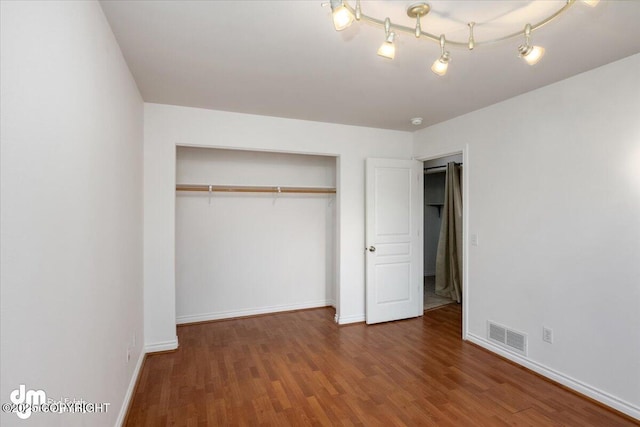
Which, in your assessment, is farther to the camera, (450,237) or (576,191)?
(450,237)

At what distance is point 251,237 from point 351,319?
5.46 ft

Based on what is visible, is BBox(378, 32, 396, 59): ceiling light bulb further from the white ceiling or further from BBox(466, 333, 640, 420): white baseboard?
BBox(466, 333, 640, 420): white baseboard

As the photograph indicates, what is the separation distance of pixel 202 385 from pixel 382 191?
2807 millimetres

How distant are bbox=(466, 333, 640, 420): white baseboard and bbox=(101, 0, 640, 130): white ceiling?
94.7 inches

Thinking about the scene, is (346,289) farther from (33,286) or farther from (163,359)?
(33,286)

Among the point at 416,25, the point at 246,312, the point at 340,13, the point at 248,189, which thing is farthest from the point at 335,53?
the point at 246,312

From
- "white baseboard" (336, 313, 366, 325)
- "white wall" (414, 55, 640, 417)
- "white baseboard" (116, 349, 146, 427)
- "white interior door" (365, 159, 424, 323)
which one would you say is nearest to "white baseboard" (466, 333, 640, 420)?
"white wall" (414, 55, 640, 417)

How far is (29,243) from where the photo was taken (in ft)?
3.16

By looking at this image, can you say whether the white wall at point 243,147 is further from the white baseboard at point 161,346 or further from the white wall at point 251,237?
the white wall at point 251,237

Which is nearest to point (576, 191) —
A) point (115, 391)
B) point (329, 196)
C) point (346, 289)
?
point (346, 289)

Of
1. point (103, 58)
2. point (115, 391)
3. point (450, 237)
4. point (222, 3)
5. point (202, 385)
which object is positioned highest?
point (222, 3)

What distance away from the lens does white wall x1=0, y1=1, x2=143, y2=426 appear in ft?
2.91

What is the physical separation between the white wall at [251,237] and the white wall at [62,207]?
Answer: 1.84 metres

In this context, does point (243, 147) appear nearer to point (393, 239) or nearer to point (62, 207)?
point (393, 239)
